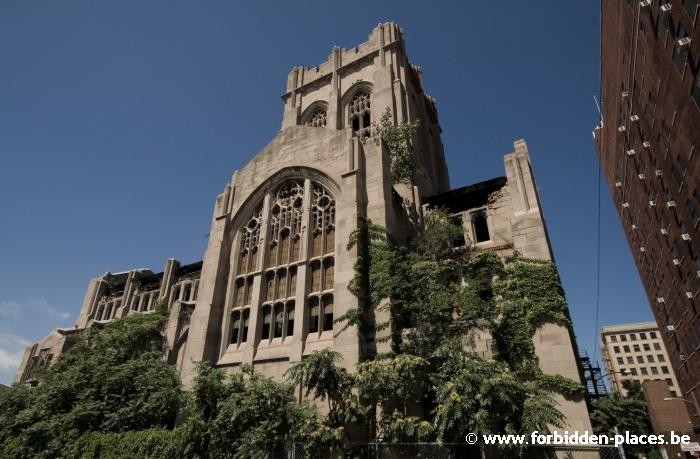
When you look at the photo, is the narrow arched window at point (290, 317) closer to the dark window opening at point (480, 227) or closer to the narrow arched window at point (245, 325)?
the narrow arched window at point (245, 325)

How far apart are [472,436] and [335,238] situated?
11.5 meters

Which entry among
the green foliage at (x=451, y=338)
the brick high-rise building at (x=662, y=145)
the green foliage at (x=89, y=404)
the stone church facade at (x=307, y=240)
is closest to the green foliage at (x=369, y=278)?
the green foliage at (x=451, y=338)

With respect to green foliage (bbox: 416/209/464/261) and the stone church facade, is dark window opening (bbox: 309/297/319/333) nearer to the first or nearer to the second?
the stone church facade

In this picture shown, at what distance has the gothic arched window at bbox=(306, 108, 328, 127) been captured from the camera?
47.8 metres

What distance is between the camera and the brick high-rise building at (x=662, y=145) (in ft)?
78.6

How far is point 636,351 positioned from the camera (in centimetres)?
11169

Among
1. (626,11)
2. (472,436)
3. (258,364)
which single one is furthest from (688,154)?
(258,364)

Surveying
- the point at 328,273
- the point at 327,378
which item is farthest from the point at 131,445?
the point at 328,273

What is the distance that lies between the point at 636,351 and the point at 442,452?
421ft

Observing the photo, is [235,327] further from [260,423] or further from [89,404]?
[260,423]

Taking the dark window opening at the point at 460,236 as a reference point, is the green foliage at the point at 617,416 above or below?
below

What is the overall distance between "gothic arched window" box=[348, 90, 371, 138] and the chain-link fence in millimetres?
33491

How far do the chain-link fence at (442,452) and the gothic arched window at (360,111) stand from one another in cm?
3349

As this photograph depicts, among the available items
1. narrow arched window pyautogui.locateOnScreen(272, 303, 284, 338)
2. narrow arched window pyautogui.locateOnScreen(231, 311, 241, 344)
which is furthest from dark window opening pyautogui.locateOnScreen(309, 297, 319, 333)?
narrow arched window pyautogui.locateOnScreen(231, 311, 241, 344)
